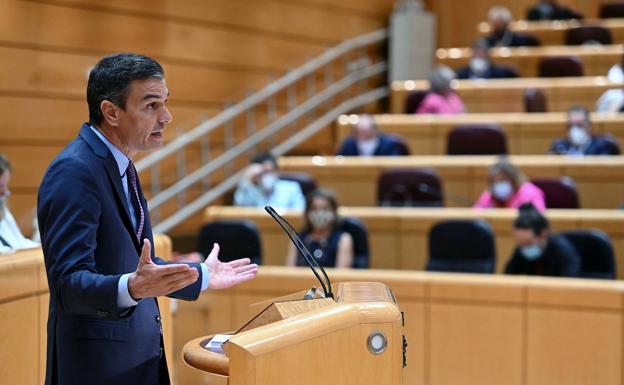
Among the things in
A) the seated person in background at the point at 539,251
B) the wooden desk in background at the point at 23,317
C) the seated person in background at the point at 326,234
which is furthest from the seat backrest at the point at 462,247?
the wooden desk in background at the point at 23,317

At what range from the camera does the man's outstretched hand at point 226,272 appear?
183cm

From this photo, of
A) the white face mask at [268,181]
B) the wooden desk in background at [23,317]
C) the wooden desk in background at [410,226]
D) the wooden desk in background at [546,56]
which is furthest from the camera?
the wooden desk in background at [546,56]

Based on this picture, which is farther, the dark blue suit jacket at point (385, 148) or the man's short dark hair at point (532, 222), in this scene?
the dark blue suit jacket at point (385, 148)

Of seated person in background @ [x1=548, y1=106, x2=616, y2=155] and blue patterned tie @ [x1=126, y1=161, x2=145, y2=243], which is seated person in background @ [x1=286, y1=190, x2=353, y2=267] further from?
blue patterned tie @ [x1=126, y1=161, x2=145, y2=243]

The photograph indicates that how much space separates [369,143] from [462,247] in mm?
2189

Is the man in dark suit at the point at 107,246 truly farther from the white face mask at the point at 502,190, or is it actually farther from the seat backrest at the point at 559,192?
the seat backrest at the point at 559,192

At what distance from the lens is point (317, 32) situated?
8633 mm

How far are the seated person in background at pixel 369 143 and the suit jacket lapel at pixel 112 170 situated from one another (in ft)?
17.3

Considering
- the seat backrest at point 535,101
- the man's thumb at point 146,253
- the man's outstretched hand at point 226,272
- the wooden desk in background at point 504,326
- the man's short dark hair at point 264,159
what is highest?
the seat backrest at point 535,101

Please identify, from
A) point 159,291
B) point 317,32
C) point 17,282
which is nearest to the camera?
point 159,291

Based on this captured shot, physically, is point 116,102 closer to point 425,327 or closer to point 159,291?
point 159,291

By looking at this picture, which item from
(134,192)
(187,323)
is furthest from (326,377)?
(187,323)

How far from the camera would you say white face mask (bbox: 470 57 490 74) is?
8.77 metres

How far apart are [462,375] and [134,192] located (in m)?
2.30
